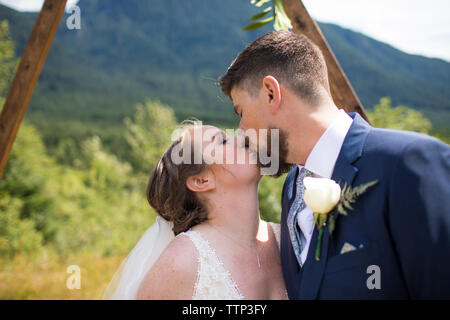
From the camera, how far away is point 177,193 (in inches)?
102

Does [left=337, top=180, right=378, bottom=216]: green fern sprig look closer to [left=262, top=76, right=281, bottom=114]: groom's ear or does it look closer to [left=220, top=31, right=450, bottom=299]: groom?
[left=220, top=31, right=450, bottom=299]: groom

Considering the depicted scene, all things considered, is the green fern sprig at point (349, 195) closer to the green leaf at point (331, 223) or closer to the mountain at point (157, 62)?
the green leaf at point (331, 223)

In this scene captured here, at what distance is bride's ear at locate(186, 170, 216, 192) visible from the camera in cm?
254

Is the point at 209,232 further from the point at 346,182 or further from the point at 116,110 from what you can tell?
the point at 116,110

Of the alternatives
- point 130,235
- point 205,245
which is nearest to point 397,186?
point 205,245

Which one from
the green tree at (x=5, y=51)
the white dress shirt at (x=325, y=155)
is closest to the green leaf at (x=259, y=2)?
the white dress shirt at (x=325, y=155)

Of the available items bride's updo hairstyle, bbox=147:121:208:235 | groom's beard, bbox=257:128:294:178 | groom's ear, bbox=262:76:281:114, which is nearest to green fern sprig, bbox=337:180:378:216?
A: groom's beard, bbox=257:128:294:178

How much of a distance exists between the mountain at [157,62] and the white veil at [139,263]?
159 feet

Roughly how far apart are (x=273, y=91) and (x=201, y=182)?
82cm

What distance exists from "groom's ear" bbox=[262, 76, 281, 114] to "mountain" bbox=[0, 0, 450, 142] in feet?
159

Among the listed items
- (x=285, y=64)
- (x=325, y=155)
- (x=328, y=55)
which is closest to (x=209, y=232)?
(x=325, y=155)

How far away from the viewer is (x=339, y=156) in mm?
1911

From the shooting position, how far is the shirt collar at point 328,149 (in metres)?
1.99
